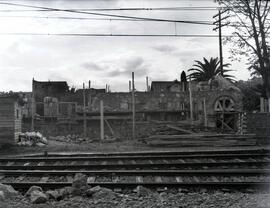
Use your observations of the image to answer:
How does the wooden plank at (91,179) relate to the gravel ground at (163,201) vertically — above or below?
above

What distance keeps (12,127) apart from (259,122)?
1401 cm

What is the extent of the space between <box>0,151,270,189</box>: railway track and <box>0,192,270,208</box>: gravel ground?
98 centimetres

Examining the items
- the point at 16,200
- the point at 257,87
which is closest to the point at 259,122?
the point at 16,200

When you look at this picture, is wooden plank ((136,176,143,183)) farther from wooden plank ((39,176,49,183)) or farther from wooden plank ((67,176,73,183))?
wooden plank ((39,176,49,183))

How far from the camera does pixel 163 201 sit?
799cm

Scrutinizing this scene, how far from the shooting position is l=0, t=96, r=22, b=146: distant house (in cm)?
1923

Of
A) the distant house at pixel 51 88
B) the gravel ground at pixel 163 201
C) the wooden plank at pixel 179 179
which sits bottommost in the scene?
the gravel ground at pixel 163 201

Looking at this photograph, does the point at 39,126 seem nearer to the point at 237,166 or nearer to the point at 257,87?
the point at 237,166

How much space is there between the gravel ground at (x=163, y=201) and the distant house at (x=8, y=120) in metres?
11.3

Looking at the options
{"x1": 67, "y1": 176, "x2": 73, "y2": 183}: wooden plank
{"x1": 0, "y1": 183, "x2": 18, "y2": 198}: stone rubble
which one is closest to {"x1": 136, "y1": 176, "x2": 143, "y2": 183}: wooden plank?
{"x1": 67, "y1": 176, "x2": 73, "y2": 183}: wooden plank

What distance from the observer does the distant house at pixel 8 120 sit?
757 inches

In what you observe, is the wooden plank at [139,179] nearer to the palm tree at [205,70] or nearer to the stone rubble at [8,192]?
the stone rubble at [8,192]

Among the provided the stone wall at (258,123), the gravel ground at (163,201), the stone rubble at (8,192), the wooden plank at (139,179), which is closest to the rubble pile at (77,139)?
the stone wall at (258,123)

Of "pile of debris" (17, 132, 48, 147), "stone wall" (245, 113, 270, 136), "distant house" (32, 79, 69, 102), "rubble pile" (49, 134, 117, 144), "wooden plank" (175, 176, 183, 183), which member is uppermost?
"distant house" (32, 79, 69, 102)
